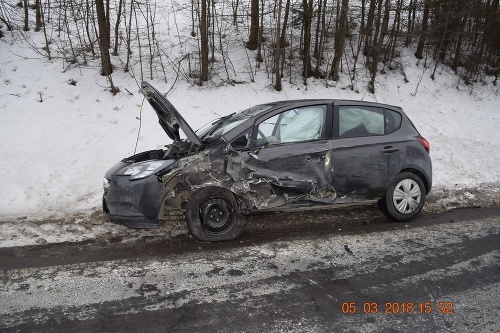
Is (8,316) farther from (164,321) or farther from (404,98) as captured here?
(404,98)

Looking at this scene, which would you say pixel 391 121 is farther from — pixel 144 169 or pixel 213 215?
pixel 144 169

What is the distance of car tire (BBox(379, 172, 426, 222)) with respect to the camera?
5.30m

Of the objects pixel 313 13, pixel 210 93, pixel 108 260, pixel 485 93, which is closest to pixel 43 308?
pixel 108 260

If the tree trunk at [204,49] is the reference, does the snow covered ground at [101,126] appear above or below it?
below

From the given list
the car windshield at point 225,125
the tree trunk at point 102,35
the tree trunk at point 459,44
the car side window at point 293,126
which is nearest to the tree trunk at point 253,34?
the tree trunk at point 102,35

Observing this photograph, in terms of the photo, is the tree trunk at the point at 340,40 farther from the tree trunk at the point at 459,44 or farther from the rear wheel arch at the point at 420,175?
the rear wheel arch at the point at 420,175

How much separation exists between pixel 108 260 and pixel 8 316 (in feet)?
3.79

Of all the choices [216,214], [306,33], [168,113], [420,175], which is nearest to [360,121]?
[420,175]

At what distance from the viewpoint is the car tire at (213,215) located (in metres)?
4.54

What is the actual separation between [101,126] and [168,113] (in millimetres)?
4909

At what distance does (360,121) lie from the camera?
519cm

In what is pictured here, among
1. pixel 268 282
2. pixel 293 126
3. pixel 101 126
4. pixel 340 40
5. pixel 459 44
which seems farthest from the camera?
pixel 459 44

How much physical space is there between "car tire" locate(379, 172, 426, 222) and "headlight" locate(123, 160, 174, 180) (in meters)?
3.05

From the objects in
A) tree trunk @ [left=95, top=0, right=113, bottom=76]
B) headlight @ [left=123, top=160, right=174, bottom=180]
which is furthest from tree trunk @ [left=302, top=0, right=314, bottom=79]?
headlight @ [left=123, top=160, right=174, bottom=180]
